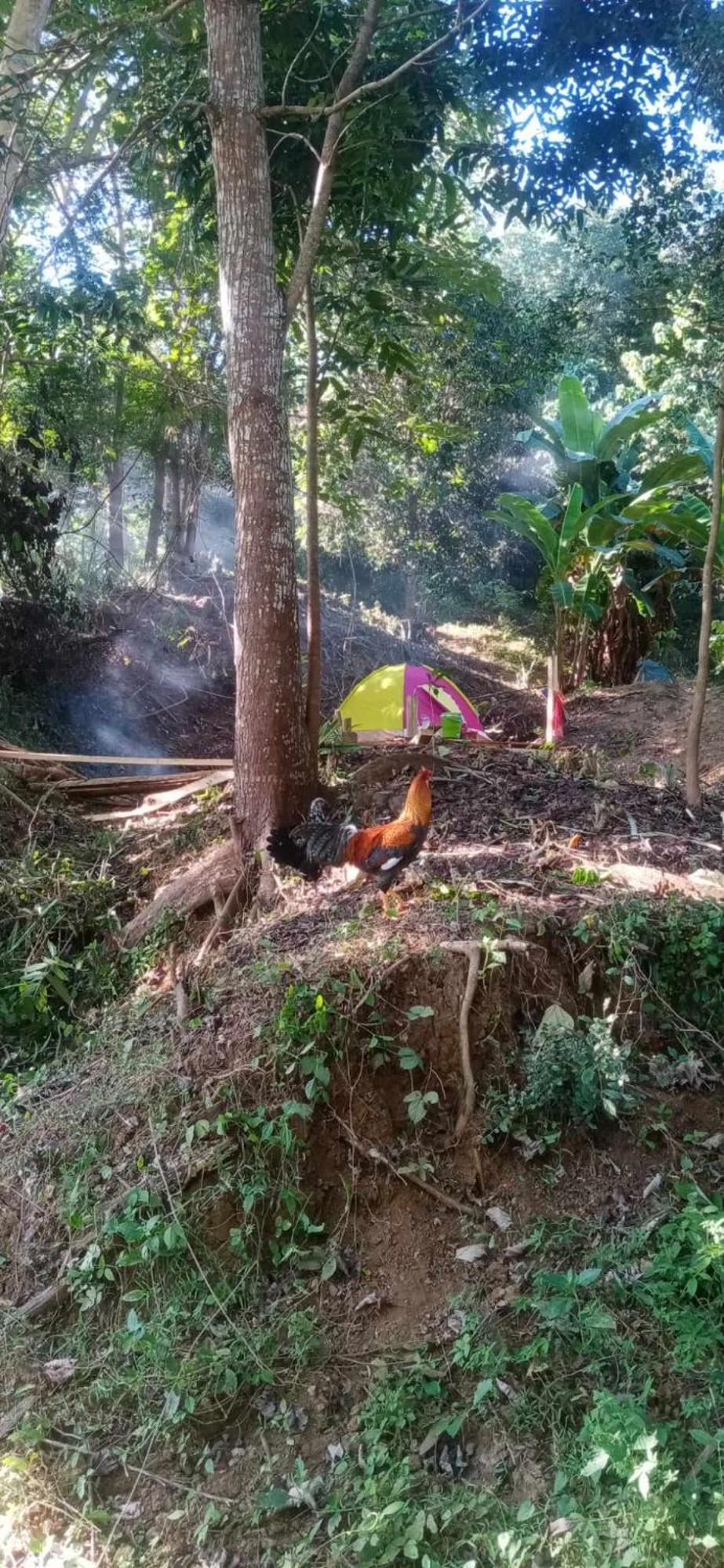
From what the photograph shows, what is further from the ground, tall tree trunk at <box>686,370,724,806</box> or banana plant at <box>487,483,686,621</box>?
banana plant at <box>487,483,686,621</box>

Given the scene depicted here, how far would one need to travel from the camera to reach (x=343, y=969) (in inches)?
136

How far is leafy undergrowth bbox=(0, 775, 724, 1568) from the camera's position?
8.07ft

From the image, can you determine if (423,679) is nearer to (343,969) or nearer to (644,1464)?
(343,969)

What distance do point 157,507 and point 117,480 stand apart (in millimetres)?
1000

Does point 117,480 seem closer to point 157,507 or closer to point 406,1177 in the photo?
point 157,507

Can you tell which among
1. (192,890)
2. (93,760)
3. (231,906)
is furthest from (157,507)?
(231,906)

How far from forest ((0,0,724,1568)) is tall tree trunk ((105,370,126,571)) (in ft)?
2.65

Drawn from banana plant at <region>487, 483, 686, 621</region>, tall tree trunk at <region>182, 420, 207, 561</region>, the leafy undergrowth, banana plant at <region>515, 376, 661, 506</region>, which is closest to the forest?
the leafy undergrowth

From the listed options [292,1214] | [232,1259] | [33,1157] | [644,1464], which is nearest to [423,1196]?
[292,1214]

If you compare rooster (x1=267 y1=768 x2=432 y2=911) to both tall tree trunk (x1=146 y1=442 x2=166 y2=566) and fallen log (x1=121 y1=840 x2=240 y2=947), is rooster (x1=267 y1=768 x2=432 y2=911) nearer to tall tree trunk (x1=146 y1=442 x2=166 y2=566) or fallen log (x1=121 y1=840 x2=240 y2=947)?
fallen log (x1=121 y1=840 x2=240 y2=947)

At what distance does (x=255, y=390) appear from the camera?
4.41 m

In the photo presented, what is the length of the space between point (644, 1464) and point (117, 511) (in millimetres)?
12404

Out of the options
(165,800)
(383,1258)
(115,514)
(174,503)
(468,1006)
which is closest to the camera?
(383,1258)

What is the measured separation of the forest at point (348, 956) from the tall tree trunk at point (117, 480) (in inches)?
31.8
